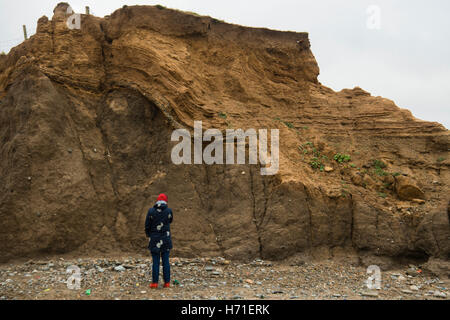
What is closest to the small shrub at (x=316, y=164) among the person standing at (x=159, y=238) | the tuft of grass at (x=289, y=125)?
the tuft of grass at (x=289, y=125)

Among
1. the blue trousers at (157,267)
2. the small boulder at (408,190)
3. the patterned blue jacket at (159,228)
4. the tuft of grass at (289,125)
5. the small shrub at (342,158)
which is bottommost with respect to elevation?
the blue trousers at (157,267)

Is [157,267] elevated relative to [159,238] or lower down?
A: lower down

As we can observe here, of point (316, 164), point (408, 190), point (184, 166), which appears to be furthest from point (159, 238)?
point (408, 190)

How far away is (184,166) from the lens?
10820 millimetres

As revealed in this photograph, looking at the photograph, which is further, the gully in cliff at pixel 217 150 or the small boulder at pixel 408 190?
the small boulder at pixel 408 190

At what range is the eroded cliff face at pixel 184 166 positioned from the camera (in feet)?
32.5

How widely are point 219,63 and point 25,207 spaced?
24.8 feet

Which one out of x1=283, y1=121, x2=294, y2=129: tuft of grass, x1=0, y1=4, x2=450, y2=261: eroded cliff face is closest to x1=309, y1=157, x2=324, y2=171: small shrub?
x1=0, y1=4, x2=450, y2=261: eroded cliff face

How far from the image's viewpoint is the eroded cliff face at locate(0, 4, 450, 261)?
990 cm

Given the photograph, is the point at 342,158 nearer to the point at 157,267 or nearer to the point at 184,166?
the point at 184,166

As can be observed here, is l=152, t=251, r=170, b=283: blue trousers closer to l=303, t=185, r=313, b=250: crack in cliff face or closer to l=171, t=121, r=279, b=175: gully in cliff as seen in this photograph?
l=171, t=121, r=279, b=175: gully in cliff

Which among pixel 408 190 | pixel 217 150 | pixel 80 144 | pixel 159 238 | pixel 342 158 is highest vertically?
pixel 80 144

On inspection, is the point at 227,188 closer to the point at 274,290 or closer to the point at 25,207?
the point at 274,290

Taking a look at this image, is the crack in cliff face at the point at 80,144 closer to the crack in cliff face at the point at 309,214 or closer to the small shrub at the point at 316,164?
the crack in cliff face at the point at 309,214
